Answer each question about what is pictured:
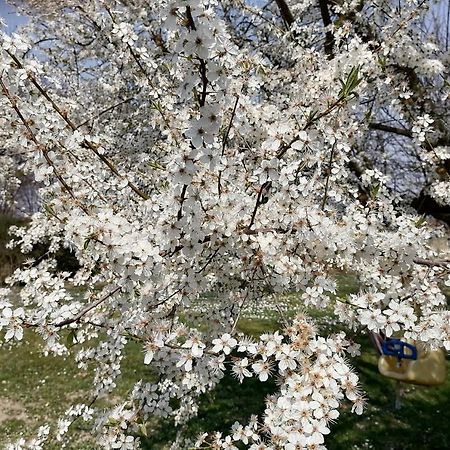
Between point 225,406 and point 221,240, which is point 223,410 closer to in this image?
point 225,406

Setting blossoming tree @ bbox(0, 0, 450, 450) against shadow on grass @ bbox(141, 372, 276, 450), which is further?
shadow on grass @ bbox(141, 372, 276, 450)

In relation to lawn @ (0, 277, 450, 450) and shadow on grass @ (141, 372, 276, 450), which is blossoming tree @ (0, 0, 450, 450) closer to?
shadow on grass @ (141, 372, 276, 450)

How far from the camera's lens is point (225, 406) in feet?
25.7

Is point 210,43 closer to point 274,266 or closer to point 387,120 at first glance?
point 274,266

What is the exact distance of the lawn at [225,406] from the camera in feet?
22.6

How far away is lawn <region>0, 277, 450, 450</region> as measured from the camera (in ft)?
22.6

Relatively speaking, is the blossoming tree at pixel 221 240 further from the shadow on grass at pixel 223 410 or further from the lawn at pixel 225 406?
the lawn at pixel 225 406

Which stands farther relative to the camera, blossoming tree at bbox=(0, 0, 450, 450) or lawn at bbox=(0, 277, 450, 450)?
lawn at bbox=(0, 277, 450, 450)

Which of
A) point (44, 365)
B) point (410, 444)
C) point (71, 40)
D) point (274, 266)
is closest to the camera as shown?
point (274, 266)

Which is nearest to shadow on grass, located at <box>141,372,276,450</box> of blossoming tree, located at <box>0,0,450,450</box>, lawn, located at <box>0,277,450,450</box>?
lawn, located at <box>0,277,450,450</box>

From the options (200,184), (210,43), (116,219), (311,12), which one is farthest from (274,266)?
(311,12)

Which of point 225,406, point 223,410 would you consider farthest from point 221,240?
point 225,406

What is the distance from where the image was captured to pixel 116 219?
7.57 feet

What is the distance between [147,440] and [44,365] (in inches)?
182
